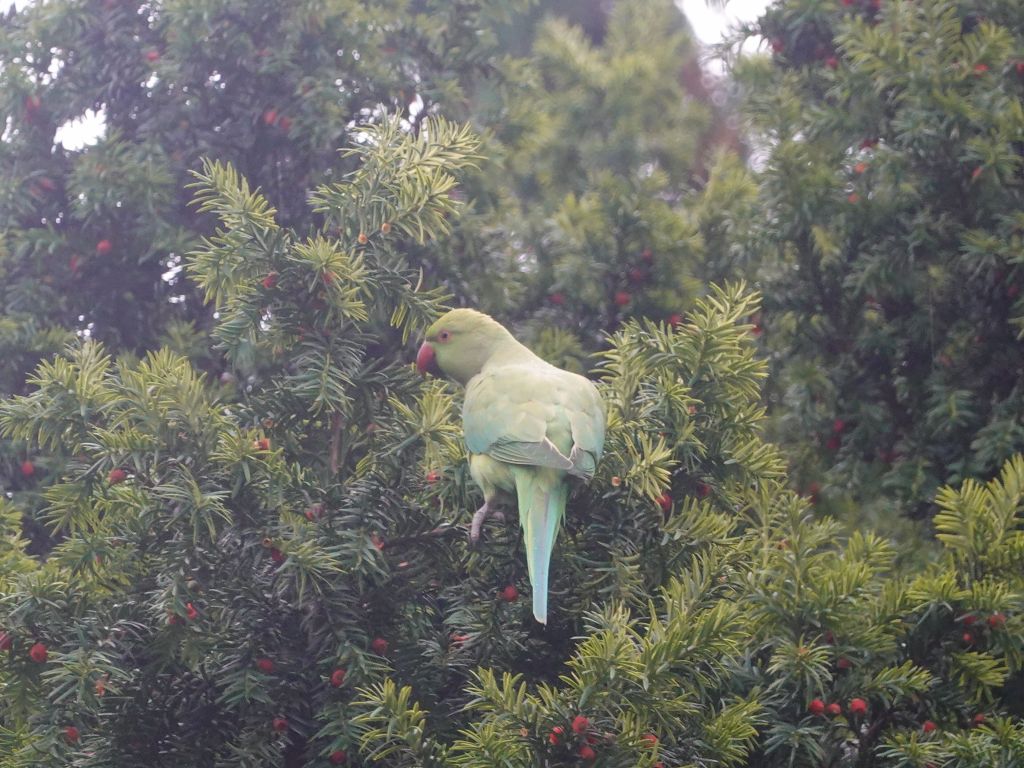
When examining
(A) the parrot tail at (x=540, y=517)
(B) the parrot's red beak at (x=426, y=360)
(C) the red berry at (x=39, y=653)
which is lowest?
(A) the parrot tail at (x=540, y=517)

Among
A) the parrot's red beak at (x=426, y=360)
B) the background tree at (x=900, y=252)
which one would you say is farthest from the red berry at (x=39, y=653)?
the background tree at (x=900, y=252)

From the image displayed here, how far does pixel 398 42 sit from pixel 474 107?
646 millimetres

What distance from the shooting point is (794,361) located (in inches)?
188

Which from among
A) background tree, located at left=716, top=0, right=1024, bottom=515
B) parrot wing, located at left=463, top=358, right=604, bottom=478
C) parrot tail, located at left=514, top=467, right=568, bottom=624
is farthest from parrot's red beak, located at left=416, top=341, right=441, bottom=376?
background tree, located at left=716, top=0, right=1024, bottom=515

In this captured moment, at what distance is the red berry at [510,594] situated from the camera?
2859 millimetres

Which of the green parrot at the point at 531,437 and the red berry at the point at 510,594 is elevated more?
the green parrot at the point at 531,437

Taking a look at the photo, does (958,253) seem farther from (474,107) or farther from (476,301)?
(474,107)

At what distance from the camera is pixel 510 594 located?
286 centimetres

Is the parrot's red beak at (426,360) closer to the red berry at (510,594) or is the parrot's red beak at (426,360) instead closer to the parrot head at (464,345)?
the parrot head at (464,345)

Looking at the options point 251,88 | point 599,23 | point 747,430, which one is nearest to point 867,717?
point 747,430

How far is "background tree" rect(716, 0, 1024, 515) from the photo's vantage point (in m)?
4.26

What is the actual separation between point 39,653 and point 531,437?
4.48 feet

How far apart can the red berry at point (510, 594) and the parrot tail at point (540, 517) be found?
0.17ft

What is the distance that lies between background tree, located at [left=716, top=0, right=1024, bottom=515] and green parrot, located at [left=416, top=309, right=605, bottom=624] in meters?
1.52
